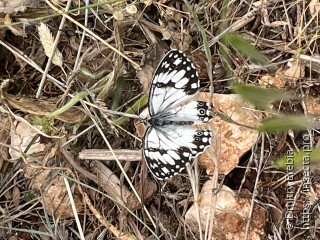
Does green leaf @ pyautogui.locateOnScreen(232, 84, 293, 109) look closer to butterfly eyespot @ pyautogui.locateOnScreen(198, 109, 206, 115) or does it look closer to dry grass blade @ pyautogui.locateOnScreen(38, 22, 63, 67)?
butterfly eyespot @ pyautogui.locateOnScreen(198, 109, 206, 115)

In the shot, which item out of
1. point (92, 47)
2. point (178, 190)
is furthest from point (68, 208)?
point (92, 47)

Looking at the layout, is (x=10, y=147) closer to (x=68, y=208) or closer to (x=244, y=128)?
(x=68, y=208)

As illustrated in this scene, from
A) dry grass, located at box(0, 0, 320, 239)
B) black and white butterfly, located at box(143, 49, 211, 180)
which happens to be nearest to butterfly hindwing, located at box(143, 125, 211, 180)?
black and white butterfly, located at box(143, 49, 211, 180)

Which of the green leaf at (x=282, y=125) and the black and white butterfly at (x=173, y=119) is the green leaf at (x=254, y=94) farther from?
the black and white butterfly at (x=173, y=119)

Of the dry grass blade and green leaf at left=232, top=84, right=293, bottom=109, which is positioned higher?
the dry grass blade

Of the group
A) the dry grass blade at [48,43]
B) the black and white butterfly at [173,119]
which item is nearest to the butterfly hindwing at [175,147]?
the black and white butterfly at [173,119]
